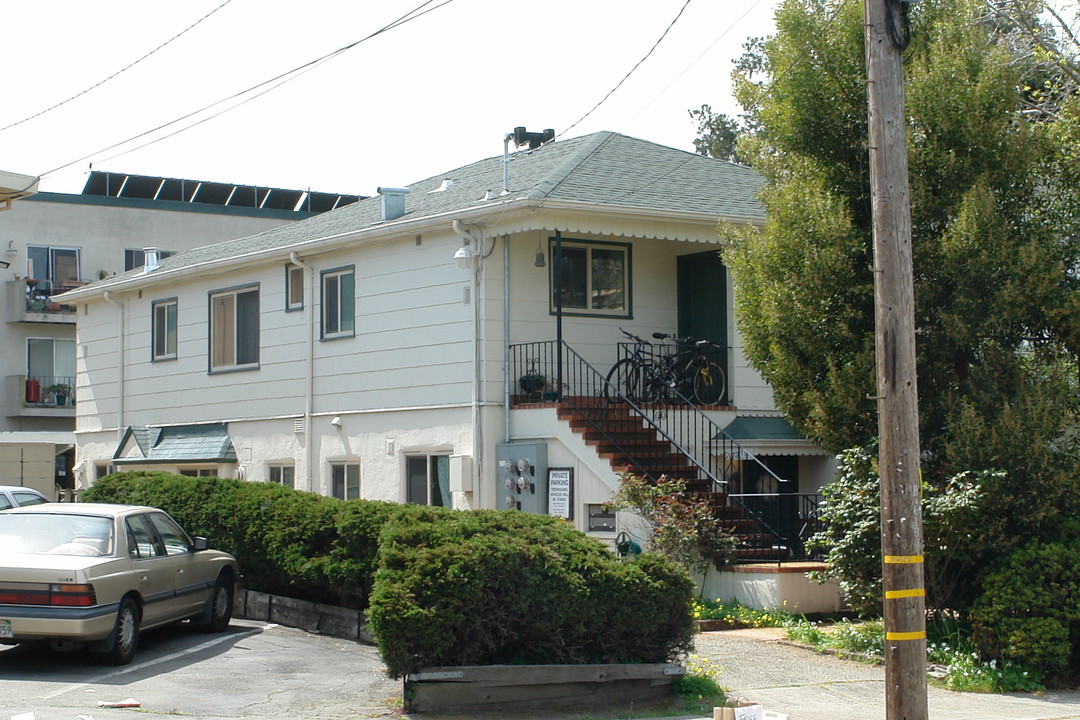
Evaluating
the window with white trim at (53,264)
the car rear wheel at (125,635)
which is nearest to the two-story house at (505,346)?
the car rear wheel at (125,635)

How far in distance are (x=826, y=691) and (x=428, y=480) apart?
8914mm

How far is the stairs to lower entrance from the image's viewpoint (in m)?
16.4

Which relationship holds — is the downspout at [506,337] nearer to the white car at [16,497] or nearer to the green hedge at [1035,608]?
the white car at [16,497]

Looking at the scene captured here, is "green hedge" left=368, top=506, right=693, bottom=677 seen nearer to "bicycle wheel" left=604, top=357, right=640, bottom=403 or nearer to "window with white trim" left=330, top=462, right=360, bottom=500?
"bicycle wheel" left=604, top=357, right=640, bottom=403

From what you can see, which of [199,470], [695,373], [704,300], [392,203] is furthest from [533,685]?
[199,470]

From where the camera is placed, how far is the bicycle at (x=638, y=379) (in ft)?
61.9

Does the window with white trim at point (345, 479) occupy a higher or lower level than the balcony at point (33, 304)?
lower

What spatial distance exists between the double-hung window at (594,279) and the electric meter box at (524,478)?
2435 millimetres

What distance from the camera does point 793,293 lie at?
45.0 feet

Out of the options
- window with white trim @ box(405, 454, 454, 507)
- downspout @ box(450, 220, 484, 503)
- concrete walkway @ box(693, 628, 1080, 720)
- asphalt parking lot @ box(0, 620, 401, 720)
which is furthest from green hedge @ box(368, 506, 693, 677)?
window with white trim @ box(405, 454, 454, 507)

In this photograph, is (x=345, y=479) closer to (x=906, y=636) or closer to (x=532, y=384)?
(x=532, y=384)

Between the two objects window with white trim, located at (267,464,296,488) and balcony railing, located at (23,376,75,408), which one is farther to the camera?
balcony railing, located at (23,376,75,408)

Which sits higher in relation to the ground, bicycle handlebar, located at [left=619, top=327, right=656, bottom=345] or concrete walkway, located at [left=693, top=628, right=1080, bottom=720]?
bicycle handlebar, located at [left=619, top=327, right=656, bottom=345]

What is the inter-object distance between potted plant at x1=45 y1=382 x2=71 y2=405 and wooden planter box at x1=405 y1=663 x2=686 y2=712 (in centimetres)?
3496
